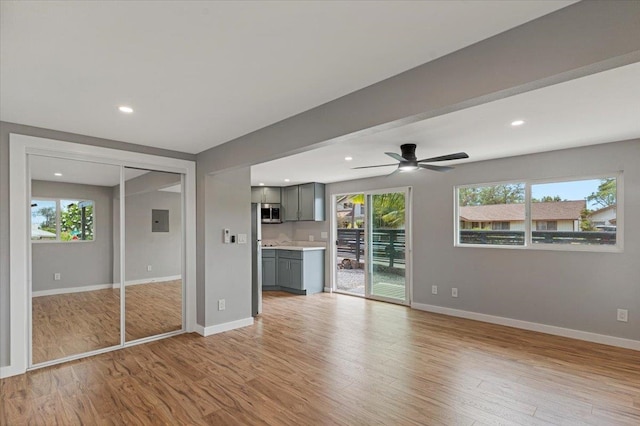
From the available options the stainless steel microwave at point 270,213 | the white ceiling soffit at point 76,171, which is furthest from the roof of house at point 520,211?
the white ceiling soffit at point 76,171

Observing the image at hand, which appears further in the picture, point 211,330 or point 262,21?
point 211,330

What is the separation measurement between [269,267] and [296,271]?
721 mm

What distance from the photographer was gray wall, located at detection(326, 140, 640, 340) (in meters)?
3.54

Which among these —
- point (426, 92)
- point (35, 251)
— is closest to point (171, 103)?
point (426, 92)

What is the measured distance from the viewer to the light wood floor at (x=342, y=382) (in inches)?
89.6

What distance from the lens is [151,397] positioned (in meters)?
2.52

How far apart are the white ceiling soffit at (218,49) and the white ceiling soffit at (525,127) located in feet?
3.49

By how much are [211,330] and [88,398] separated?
155 cm

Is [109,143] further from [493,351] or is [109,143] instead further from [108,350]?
[493,351]

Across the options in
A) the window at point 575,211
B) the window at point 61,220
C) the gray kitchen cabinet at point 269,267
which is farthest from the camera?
the gray kitchen cabinet at point 269,267

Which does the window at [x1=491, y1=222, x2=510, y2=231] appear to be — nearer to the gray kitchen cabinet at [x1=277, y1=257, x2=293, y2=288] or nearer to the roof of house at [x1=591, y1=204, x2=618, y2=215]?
the roof of house at [x1=591, y1=204, x2=618, y2=215]

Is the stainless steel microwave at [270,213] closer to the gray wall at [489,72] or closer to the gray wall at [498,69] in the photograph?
Answer: the gray wall at [489,72]

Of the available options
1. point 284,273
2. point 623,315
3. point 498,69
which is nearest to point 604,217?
point 623,315

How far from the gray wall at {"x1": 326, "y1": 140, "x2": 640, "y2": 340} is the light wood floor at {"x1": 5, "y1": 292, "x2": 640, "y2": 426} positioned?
37cm
